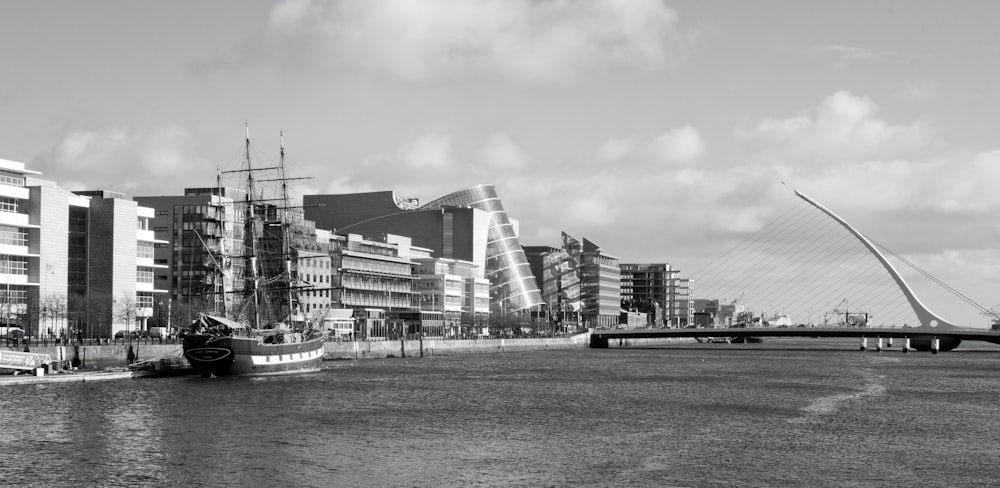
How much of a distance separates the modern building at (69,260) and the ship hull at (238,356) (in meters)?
17.5

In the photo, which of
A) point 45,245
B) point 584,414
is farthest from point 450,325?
point 584,414

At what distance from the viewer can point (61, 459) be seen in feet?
122

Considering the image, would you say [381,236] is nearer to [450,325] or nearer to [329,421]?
[450,325]

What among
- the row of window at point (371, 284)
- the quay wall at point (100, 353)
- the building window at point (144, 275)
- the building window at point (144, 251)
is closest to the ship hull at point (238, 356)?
the quay wall at point (100, 353)

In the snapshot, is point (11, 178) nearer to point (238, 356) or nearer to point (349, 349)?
point (349, 349)

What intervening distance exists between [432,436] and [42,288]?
6308 centimetres

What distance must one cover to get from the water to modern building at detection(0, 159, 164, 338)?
27.9 m

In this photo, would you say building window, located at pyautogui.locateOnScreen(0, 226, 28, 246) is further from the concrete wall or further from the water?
the water

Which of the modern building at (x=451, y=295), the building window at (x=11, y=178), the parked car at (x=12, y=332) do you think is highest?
the building window at (x=11, y=178)

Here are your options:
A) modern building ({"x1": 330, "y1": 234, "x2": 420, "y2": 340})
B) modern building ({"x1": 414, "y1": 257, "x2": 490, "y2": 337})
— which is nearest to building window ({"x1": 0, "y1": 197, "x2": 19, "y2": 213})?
modern building ({"x1": 330, "y1": 234, "x2": 420, "y2": 340})

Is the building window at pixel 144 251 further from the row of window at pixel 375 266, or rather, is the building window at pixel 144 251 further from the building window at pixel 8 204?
the row of window at pixel 375 266

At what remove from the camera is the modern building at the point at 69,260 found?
95.4 meters

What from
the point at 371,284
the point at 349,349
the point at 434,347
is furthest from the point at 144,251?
the point at 371,284

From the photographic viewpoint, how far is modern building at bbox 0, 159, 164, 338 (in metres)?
95.4
